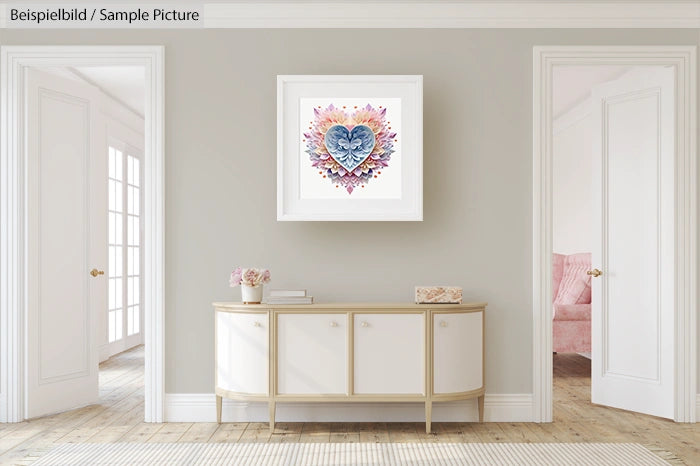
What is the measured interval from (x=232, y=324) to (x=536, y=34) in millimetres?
2565

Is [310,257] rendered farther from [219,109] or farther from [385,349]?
[219,109]

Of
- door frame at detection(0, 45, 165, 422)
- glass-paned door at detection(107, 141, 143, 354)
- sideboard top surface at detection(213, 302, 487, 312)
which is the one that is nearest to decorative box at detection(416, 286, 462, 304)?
sideboard top surface at detection(213, 302, 487, 312)

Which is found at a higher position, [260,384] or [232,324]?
[232,324]

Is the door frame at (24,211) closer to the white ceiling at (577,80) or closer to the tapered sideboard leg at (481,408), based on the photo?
the tapered sideboard leg at (481,408)

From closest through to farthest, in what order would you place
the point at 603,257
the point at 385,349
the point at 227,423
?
the point at 385,349
the point at 227,423
the point at 603,257

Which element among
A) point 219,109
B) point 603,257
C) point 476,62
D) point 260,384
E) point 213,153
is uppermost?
point 476,62

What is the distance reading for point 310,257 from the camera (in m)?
4.30

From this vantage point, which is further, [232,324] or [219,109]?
[219,109]

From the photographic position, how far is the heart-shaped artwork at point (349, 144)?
4195mm

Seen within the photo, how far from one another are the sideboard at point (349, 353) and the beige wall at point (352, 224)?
37 centimetres

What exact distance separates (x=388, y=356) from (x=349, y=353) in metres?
0.22

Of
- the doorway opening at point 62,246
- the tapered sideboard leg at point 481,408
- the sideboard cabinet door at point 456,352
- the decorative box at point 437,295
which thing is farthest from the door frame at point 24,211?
the tapered sideboard leg at point 481,408

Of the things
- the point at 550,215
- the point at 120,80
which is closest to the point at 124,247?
the point at 120,80

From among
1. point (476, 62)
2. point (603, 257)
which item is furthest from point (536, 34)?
point (603, 257)
